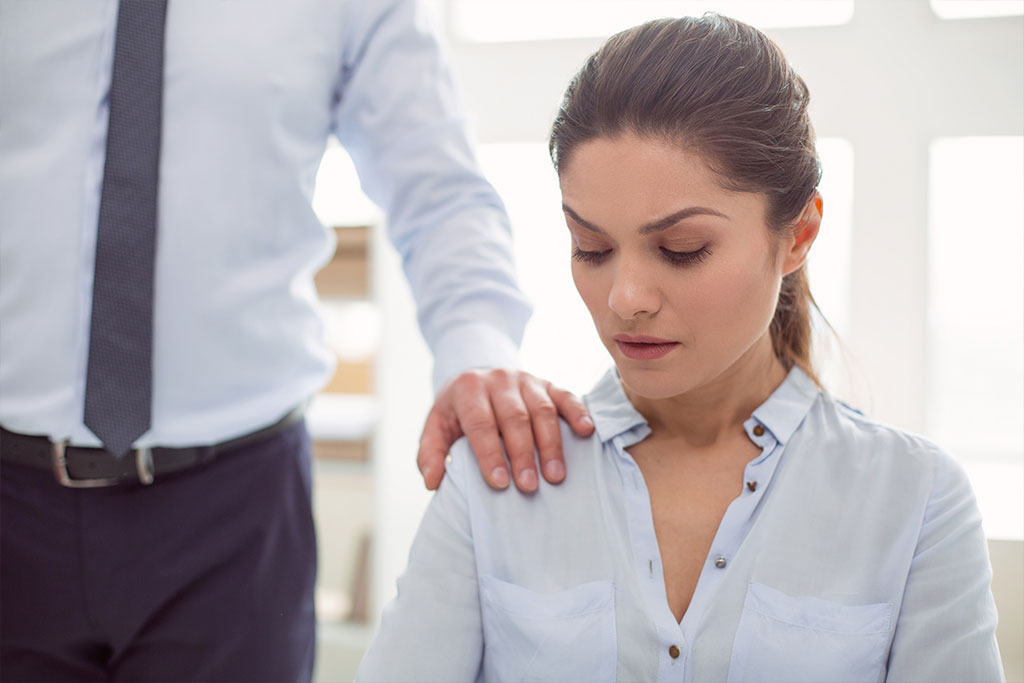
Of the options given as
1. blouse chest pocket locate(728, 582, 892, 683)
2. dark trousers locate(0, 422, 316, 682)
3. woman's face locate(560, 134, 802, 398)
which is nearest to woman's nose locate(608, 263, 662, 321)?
woman's face locate(560, 134, 802, 398)

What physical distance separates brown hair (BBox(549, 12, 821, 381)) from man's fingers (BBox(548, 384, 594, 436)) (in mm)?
320

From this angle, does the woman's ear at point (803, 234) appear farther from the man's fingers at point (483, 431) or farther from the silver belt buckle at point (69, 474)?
the silver belt buckle at point (69, 474)

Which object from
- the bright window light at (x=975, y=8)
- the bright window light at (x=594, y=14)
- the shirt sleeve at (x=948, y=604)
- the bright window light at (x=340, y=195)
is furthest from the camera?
the bright window light at (x=340, y=195)

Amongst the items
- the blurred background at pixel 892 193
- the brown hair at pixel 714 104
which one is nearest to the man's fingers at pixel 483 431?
the brown hair at pixel 714 104

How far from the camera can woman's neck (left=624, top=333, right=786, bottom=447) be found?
4.04ft

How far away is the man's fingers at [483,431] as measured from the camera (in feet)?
3.67

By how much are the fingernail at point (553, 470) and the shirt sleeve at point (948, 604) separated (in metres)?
0.45

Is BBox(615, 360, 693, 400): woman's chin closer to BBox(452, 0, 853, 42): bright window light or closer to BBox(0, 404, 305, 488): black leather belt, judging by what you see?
BBox(0, 404, 305, 488): black leather belt

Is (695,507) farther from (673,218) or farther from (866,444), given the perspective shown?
(673,218)

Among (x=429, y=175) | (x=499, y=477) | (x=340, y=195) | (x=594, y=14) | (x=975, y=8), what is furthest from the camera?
(x=340, y=195)

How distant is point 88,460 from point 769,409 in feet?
3.15

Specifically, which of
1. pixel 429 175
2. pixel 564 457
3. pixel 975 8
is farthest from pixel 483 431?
pixel 975 8

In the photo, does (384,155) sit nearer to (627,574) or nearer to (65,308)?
(65,308)

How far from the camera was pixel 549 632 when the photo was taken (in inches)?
42.3
